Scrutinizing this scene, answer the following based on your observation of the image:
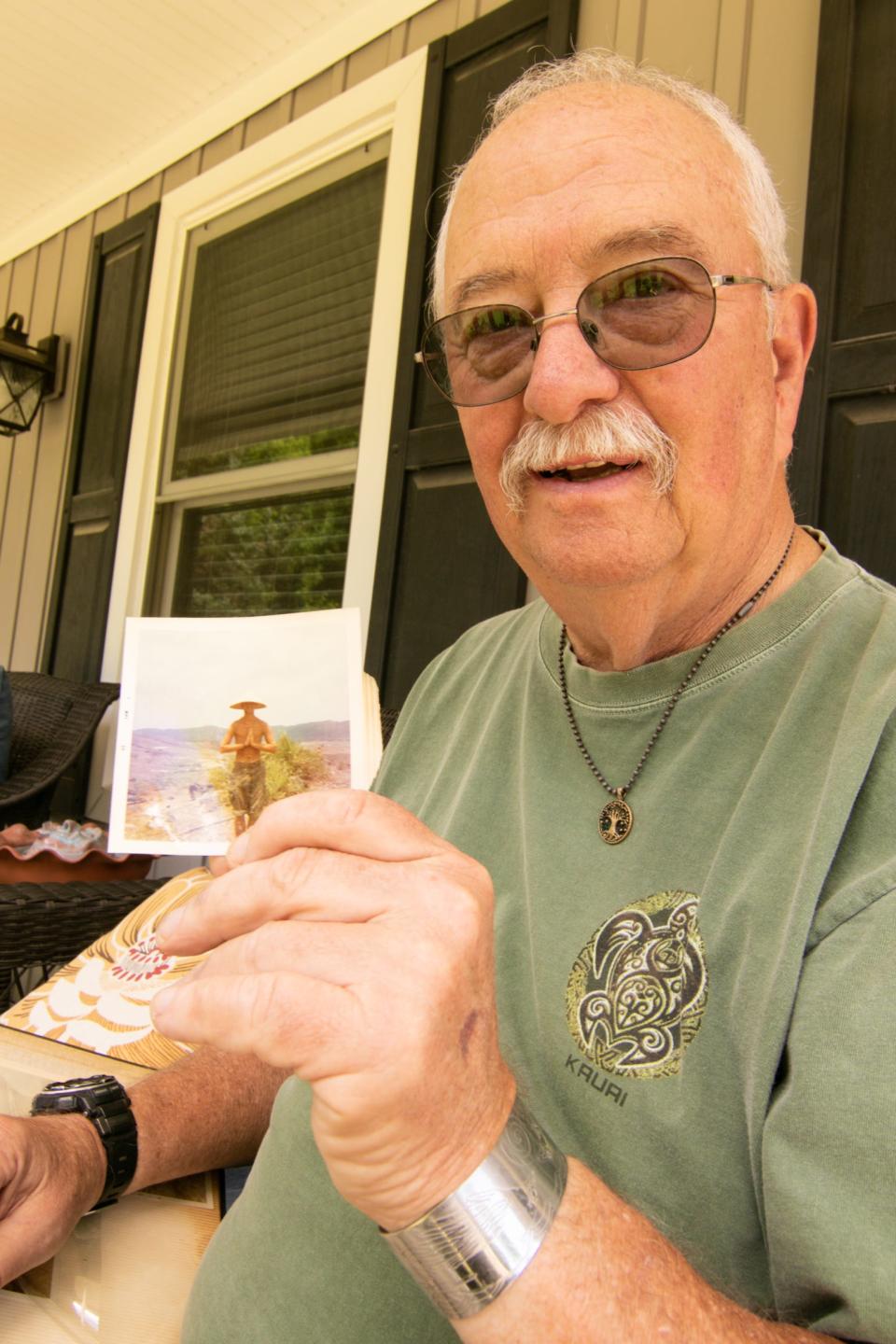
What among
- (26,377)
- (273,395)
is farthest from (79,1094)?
(26,377)

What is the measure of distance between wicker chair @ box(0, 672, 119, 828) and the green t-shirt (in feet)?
8.69

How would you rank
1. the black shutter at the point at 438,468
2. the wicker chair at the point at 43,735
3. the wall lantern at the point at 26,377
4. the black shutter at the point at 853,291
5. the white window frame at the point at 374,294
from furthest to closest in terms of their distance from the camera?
the wall lantern at the point at 26,377, the wicker chair at the point at 43,735, the white window frame at the point at 374,294, the black shutter at the point at 438,468, the black shutter at the point at 853,291

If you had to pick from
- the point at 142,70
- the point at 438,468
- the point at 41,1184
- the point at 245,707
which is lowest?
the point at 41,1184

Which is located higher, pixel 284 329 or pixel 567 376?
pixel 284 329

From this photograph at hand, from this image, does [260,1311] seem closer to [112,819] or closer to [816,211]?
[112,819]

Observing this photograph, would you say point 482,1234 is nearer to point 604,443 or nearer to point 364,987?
point 364,987

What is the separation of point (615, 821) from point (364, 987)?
1.23 ft

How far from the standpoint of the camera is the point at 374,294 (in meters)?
3.19

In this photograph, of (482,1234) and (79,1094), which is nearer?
(482,1234)

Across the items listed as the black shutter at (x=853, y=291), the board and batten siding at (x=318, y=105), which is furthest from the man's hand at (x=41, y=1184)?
the board and batten siding at (x=318, y=105)

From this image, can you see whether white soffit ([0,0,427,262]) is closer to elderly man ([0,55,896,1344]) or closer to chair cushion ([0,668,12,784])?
chair cushion ([0,668,12,784])

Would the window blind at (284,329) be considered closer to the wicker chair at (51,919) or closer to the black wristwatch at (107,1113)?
the wicker chair at (51,919)

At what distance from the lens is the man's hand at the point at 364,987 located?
445 millimetres

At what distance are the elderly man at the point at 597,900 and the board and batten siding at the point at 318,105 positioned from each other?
147 centimetres
